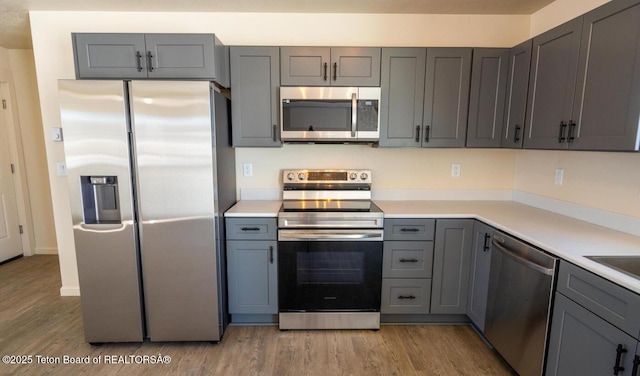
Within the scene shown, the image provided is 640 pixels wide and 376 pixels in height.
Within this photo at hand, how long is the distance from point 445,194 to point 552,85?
118cm

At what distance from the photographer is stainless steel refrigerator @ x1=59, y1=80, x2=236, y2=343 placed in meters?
1.97

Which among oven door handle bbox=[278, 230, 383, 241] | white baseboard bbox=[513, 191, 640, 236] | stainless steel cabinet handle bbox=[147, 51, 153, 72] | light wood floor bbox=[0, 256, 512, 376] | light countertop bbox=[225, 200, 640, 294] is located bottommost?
light wood floor bbox=[0, 256, 512, 376]

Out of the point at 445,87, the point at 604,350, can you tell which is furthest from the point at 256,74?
the point at 604,350

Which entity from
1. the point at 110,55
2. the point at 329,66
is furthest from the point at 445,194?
the point at 110,55

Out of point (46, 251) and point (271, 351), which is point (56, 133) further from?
point (271, 351)

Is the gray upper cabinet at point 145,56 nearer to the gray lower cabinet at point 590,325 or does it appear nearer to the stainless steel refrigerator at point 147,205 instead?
the stainless steel refrigerator at point 147,205

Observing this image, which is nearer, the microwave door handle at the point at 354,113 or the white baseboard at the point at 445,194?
the microwave door handle at the point at 354,113

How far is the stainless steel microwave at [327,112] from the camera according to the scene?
235cm

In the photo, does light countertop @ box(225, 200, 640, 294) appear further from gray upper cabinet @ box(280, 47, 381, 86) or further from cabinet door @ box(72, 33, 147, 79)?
cabinet door @ box(72, 33, 147, 79)

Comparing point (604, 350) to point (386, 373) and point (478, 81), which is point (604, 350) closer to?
point (386, 373)

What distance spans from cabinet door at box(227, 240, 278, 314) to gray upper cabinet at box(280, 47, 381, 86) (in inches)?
50.2

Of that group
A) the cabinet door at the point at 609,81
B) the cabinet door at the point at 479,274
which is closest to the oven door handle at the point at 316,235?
the cabinet door at the point at 479,274

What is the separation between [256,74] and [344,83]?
0.68m

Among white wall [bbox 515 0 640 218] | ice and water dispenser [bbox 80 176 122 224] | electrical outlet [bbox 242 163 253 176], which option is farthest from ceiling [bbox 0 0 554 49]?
ice and water dispenser [bbox 80 176 122 224]
